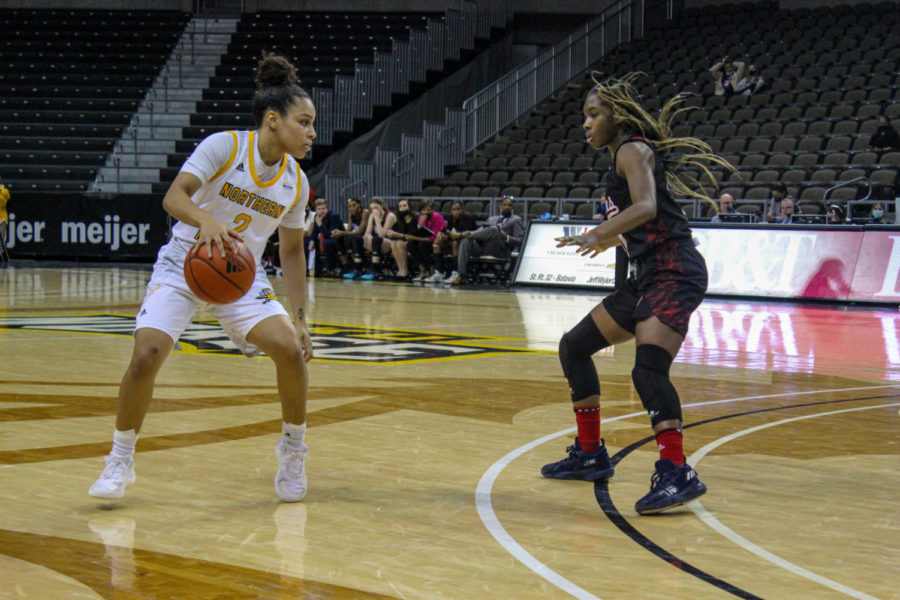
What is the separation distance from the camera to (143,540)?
3412mm

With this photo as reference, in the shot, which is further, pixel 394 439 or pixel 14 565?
pixel 394 439

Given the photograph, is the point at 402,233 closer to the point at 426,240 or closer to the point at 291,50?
the point at 426,240

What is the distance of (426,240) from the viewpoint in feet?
62.6

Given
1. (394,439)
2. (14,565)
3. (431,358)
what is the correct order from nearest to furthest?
1. (14,565)
2. (394,439)
3. (431,358)

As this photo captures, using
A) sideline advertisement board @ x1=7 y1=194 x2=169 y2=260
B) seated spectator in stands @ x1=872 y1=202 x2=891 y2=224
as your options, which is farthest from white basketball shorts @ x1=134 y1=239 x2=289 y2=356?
sideline advertisement board @ x1=7 y1=194 x2=169 y2=260

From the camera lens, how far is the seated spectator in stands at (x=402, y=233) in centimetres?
1909

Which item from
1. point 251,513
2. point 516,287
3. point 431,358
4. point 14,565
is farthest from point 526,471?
point 516,287

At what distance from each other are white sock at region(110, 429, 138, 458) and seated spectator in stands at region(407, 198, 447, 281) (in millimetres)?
14872

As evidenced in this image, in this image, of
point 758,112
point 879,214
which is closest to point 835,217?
point 879,214

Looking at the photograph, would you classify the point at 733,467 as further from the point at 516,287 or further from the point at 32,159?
the point at 32,159

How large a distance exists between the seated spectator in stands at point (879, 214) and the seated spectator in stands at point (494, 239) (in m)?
5.63

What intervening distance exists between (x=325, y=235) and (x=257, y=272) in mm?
16505

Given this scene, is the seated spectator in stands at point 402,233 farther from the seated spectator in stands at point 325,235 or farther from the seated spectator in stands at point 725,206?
the seated spectator in stands at point 725,206

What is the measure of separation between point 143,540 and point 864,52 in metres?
20.7
